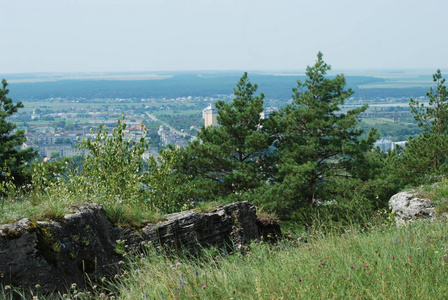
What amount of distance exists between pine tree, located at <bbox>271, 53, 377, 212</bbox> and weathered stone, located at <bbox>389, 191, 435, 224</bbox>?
37.0ft

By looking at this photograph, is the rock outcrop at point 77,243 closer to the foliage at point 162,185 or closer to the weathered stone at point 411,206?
the foliage at point 162,185

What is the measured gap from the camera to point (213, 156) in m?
22.8

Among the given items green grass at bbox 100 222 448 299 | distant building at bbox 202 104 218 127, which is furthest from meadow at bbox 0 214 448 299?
distant building at bbox 202 104 218 127

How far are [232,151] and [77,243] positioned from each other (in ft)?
57.7

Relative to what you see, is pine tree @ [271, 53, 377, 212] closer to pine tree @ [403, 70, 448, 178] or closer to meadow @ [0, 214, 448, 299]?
pine tree @ [403, 70, 448, 178]

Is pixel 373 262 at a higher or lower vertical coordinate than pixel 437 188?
higher

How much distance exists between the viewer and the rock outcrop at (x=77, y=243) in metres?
4.89

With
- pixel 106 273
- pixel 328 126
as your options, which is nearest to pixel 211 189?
pixel 328 126

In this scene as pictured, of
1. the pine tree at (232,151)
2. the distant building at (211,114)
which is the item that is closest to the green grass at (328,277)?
the pine tree at (232,151)

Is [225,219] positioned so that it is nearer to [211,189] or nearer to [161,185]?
[161,185]

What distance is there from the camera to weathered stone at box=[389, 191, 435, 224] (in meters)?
9.59

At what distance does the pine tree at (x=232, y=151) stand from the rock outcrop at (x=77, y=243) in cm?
1443

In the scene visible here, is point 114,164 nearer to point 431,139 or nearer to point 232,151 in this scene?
point 232,151

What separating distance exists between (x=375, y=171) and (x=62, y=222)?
20808 millimetres
